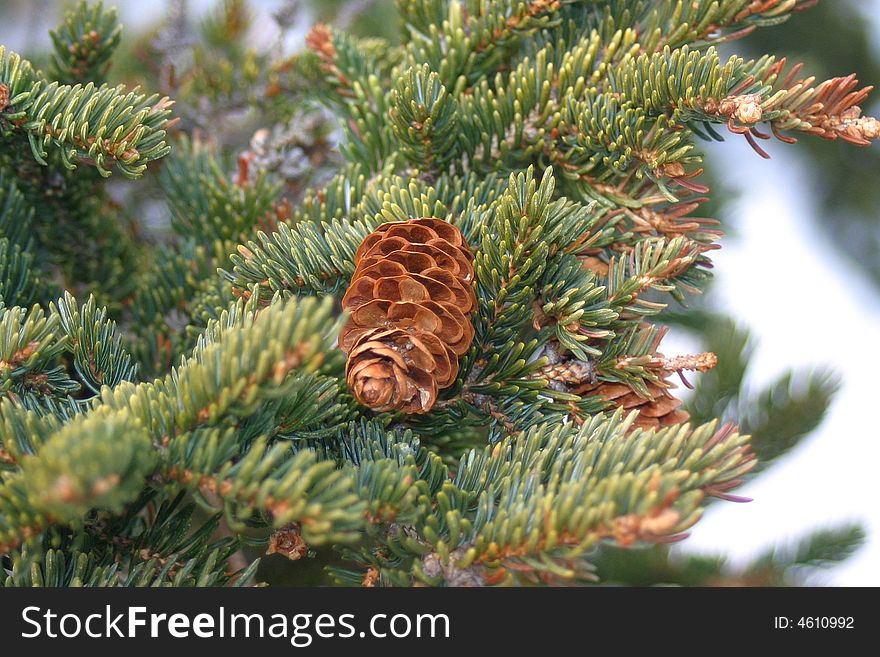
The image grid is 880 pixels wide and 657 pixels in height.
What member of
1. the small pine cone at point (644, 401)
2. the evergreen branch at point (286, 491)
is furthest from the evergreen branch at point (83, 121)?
the small pine cone at point (644, 401)

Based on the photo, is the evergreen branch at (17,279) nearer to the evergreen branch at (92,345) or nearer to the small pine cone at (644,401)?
the evergreen branch at (92,345)

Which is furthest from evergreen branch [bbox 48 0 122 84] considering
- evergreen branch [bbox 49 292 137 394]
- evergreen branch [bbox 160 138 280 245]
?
evergreen branch [bbox 49 292 137 394]

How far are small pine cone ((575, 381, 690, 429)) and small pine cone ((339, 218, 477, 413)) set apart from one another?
95mm

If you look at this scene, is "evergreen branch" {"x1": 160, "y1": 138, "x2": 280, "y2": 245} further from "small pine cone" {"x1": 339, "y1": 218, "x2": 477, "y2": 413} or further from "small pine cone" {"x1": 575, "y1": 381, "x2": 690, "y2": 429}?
"small pine cone" {"x1": 575, "y1": 381, "x2": 690, "y2": 429}

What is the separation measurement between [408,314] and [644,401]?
16cm

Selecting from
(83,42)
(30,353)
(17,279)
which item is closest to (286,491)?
(30,353)

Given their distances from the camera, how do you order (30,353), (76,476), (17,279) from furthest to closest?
(17,279)
(30,353)
(76,476)

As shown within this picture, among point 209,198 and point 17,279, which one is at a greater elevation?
point 209,198

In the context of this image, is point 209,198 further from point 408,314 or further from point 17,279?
point 408,314

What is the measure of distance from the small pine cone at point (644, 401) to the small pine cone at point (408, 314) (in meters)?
0.10

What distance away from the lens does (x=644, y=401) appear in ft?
1.52

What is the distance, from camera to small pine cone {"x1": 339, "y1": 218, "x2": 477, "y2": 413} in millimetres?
406
